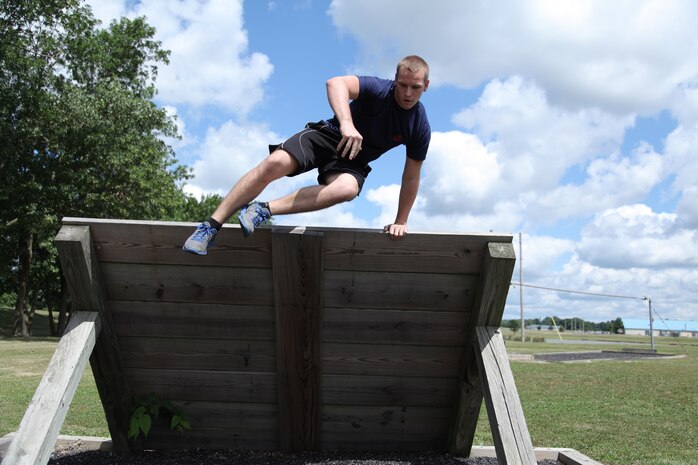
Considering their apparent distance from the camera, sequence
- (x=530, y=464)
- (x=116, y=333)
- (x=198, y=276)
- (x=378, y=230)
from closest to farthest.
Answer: (x=530, y=464) → (x=378, y=230) → (x=198, y=276) → (x=116, y=333)

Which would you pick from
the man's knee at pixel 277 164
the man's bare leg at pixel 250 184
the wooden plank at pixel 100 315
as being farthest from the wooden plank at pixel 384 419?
the man's knee at pixel 277 164

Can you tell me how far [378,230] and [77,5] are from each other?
21.0 m

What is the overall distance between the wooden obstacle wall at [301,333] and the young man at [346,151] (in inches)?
7.2

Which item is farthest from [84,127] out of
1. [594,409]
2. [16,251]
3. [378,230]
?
[378,230]

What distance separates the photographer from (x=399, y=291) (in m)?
3.91

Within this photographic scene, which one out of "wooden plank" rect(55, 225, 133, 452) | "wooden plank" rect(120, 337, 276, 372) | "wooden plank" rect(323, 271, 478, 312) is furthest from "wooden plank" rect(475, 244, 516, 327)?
"wooden plank" rect(55, 225, 133, 452)

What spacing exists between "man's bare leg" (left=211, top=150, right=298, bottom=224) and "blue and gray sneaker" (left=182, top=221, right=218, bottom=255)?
72 mm

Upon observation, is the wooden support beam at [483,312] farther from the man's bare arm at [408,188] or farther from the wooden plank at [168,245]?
the wooden plank at [168,245]

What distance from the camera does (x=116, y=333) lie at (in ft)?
13.5

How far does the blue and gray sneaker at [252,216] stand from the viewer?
329 cm

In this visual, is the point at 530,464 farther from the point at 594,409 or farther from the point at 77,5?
the point at 77,5

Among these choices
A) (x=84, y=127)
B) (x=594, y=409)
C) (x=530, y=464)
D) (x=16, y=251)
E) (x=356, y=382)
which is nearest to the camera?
(x=530, y=464)

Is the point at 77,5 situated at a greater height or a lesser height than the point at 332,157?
greater

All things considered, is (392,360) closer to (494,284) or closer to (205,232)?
(494,284)
